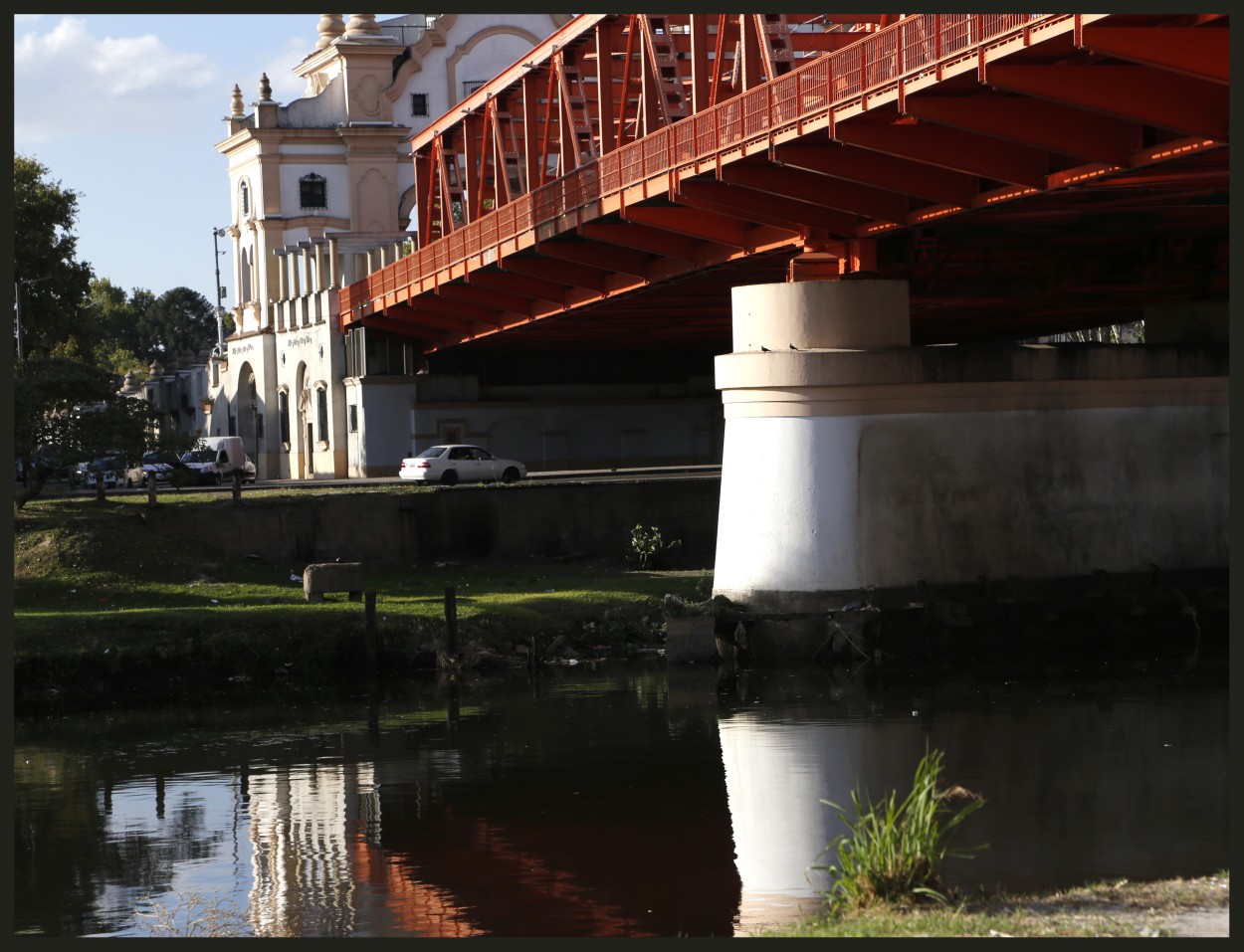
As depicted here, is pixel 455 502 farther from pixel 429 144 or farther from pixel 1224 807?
pixel 1224 807

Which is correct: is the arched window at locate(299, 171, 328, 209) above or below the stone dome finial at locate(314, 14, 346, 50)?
below

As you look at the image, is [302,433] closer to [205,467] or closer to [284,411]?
[284,411]

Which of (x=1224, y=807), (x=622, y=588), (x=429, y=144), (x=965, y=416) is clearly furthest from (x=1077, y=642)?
(x=429, y=144)

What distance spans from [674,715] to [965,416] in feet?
32.7

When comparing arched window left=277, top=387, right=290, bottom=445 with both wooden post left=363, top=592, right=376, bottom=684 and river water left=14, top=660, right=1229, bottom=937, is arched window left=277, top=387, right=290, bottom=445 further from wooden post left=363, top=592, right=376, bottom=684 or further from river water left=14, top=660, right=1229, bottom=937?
river water left=14, top=660, right=1229, bottom=937

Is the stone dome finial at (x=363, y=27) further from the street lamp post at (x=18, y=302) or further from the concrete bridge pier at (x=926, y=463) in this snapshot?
the concrete bridge pier at (x=926, y=463)

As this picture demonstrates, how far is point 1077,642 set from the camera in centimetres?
3716

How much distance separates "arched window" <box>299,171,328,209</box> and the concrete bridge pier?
55.0m

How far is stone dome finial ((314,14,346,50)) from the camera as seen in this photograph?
322 feet

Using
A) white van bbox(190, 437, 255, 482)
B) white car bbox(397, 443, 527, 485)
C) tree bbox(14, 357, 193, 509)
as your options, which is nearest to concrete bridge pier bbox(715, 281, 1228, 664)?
tree bbox(14, 357, 193, 509)

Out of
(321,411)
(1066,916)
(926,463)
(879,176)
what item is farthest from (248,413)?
(1066,916)

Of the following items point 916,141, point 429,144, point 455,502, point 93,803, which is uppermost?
point 429,144

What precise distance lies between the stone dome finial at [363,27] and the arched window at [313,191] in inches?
273

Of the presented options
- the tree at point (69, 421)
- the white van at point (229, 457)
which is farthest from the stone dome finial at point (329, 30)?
the tree at point (69, 421)
